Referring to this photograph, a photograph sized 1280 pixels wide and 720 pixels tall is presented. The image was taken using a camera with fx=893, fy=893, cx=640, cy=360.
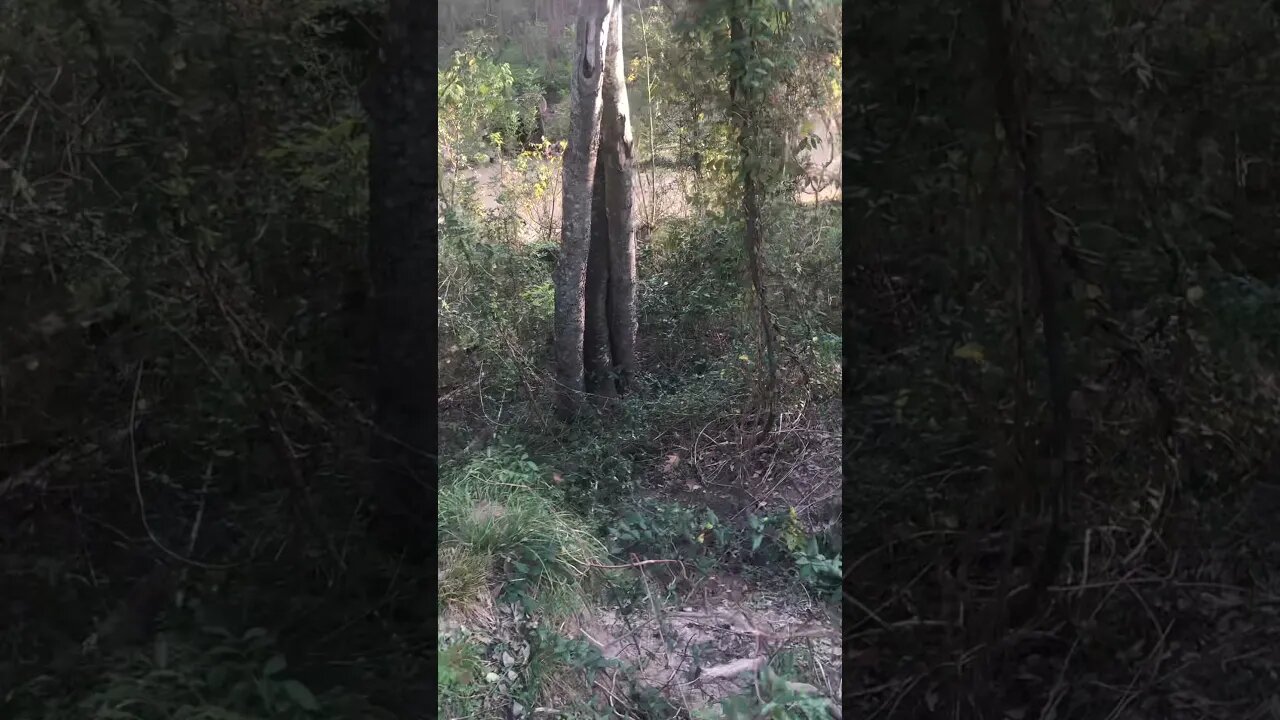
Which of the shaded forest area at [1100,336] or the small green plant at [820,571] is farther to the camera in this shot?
the small green plant at [820,571]

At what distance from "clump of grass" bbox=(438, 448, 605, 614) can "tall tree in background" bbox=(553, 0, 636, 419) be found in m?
1.53

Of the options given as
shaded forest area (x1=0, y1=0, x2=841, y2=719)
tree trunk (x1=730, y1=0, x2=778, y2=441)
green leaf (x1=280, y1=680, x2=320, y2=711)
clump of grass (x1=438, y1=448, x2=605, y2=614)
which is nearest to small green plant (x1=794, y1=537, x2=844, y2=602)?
clump of grass (x1=438, y1=448, x2=605, y2=614)

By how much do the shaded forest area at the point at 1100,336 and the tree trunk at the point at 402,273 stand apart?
0.87 meters

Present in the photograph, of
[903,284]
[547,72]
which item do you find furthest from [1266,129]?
[547,72]

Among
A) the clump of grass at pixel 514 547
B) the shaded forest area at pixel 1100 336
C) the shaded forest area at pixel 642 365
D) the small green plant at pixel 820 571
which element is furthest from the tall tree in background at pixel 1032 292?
the clump of grass at pixel 514 547

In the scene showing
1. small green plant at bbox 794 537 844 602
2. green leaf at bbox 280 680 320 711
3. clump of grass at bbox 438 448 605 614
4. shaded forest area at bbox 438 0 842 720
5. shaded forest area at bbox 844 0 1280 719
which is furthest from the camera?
small green plant at bbox 794 537 844 602

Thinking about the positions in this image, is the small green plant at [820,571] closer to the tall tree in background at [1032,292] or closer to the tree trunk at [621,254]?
the tall tree in background at [1032,292]

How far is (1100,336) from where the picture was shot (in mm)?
1602

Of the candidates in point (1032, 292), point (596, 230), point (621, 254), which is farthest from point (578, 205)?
point (1032, 292)

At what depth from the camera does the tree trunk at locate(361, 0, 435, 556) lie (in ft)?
5.71

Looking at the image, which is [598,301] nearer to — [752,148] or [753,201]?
[753,201]

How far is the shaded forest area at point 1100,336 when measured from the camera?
1565 millimetres

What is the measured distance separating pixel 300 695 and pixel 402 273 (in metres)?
0.82

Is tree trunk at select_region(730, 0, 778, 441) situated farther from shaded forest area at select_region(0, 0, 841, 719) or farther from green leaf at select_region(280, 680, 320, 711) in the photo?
green leaf at select_region(280, 680, 320, 711)
